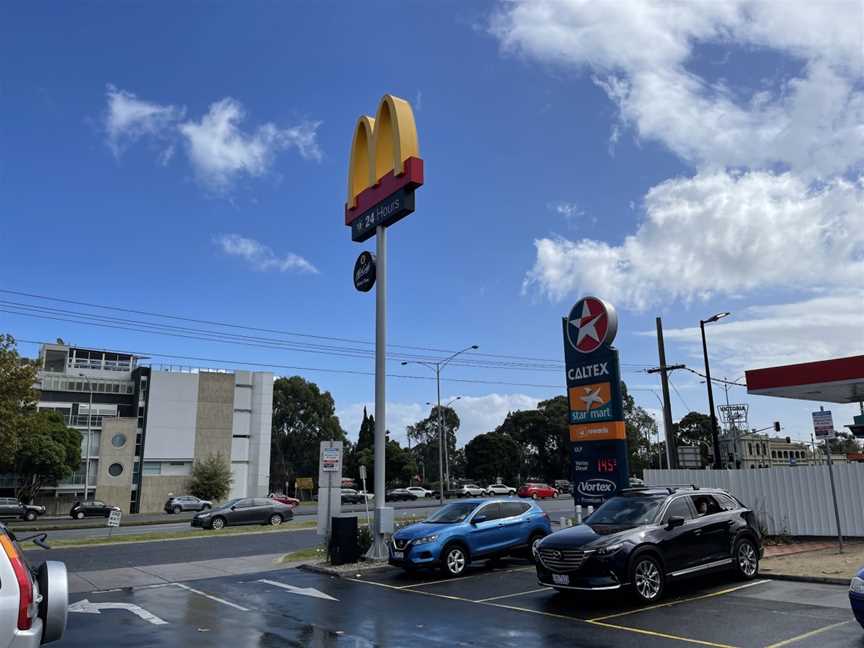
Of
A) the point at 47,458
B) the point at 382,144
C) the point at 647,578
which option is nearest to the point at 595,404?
the point at 647,578

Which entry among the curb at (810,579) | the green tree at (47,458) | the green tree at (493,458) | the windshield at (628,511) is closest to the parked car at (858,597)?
the windshield at (628,511)

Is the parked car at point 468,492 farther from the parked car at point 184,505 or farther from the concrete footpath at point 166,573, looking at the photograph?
the concrete footpath at point 166,573

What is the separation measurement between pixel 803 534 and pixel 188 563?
15803mm

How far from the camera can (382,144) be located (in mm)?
17812

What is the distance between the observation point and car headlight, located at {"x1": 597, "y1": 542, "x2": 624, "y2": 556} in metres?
9.91

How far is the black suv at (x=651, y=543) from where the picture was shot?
9.95 metres

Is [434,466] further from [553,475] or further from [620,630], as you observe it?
[620,630]

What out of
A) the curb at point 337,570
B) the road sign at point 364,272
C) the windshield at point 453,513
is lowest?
the curb at point 337,570

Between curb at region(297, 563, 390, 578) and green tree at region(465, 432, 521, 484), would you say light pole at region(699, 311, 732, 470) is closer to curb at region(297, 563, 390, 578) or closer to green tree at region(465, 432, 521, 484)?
curb at region(297, 563, 390, 578)

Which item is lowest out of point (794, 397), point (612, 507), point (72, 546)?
point (72, 546)

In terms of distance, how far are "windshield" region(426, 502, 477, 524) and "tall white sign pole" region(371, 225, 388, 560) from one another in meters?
1.51

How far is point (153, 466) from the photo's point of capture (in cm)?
6706

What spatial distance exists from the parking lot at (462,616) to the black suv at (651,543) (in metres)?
0.39

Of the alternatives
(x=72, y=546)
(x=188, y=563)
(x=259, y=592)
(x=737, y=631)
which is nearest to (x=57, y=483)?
(x=72, y=546)
